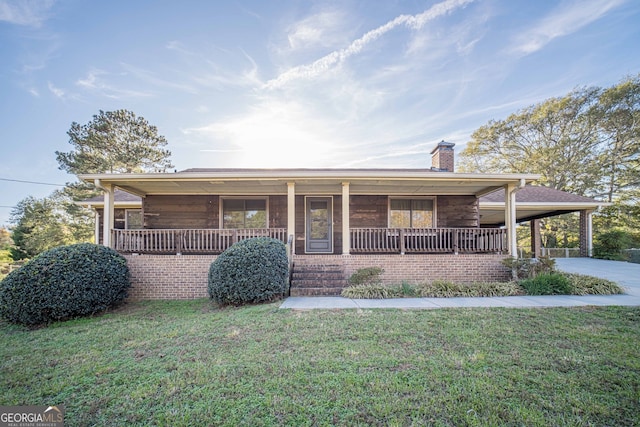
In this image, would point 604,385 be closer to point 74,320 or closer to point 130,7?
point 74,320

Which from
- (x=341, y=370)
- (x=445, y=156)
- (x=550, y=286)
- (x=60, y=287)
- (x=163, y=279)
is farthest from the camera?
(x=445, y=156)

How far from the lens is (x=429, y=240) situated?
31.4 feet

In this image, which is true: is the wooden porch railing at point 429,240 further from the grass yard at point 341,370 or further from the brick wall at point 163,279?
the brick wall at point 163,279

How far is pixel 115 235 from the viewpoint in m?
8.59

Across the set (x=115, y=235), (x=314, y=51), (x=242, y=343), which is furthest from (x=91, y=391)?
(x=314, y=51)

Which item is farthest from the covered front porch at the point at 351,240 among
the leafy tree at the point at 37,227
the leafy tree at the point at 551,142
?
the leafy tree at the point at 551,142

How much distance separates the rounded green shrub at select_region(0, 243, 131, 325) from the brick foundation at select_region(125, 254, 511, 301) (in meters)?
1.33

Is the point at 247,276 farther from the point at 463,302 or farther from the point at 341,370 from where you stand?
the point at 463,302

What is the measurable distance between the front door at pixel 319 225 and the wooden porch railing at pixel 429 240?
49.1 inches

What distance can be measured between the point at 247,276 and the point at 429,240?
6.21 m

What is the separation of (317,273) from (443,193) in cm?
597

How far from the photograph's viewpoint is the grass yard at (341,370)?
238 centimetres

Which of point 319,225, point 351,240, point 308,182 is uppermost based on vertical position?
point 308,182

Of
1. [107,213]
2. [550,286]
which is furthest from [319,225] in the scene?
[550,286]
